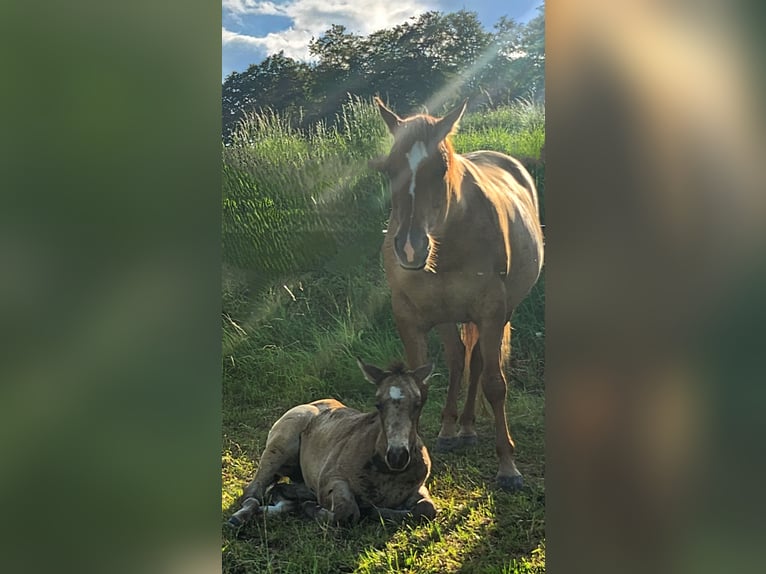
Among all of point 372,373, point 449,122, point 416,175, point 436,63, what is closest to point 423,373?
point 372,373

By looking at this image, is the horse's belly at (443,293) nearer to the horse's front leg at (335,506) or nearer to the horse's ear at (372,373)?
the horse's ear at (372,373)

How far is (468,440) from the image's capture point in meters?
2.59

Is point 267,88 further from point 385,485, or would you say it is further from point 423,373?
point 385,485

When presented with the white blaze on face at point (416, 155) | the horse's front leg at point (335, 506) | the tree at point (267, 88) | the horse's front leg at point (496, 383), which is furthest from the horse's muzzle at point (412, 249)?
the horse's front leg at point (335, 506)

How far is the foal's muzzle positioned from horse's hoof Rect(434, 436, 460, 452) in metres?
0.17

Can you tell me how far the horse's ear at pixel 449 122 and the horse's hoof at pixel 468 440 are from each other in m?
1.22

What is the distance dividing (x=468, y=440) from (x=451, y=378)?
0.26 meters

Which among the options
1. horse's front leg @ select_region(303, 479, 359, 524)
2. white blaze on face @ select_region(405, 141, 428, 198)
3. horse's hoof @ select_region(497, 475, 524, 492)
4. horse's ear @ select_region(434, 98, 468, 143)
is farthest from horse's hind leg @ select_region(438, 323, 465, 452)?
horse's ear @ select_region(434, 98, 468, 143)

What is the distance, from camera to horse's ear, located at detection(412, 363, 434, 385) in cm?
256

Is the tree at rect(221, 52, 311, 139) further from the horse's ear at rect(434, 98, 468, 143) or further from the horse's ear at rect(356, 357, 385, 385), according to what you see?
the horse's ear at rect(356, 357, 385, 385)
